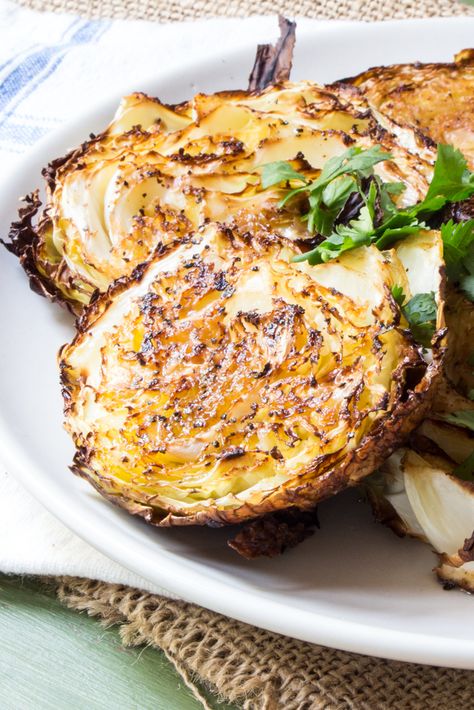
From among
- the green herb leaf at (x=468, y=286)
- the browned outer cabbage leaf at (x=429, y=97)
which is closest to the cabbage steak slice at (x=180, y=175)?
the browned outer cabbage leaf at (x=429, y=97)

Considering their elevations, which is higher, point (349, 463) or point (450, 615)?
point (349, 463)

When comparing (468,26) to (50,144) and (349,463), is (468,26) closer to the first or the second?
(50,144)

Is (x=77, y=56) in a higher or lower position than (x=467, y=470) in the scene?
higher

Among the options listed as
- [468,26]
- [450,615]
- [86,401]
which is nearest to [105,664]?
[86,401]

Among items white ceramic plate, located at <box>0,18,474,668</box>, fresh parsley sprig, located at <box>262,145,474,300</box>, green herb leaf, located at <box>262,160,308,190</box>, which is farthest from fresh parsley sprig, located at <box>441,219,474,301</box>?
white ceramic plate, located at <box>0,18,474,668</box>

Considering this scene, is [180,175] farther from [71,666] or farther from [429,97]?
[71,666]

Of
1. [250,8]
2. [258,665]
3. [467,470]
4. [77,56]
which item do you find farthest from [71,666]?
[250,8]

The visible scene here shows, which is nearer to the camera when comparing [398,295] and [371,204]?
[398,295]
